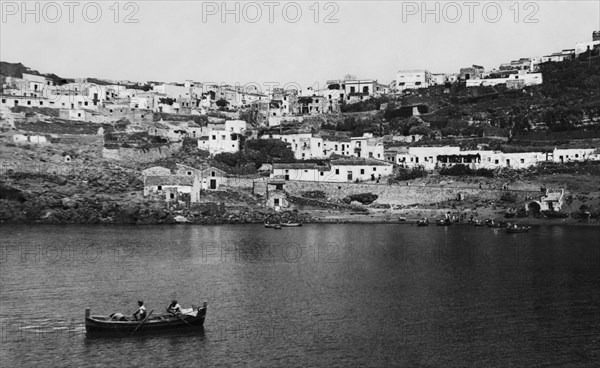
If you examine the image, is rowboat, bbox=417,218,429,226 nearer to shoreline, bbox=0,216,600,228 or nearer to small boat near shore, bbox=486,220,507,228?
shoreline, bbox=0,216,600,228

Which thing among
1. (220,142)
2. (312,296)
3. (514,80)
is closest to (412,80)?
(514,80)

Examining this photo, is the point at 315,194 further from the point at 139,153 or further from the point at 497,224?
the point at 139,153

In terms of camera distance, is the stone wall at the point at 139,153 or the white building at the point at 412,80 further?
the white building at the point at 412,80

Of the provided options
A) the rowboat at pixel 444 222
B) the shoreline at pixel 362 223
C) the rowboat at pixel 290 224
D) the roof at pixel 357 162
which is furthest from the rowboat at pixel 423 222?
the roof at pixel 357 162

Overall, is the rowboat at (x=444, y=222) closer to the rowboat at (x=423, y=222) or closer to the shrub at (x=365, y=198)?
the rowboat at (x=423, y=222)

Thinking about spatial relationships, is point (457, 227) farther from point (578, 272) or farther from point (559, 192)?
point (578, 272)

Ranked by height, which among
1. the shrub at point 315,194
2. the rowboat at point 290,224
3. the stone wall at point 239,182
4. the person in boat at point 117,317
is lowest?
the person in boat at point 117,317
